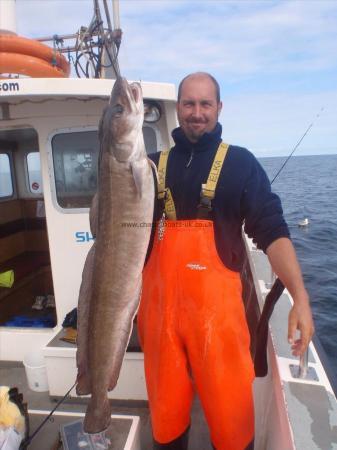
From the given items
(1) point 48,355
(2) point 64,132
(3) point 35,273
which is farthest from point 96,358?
(3) point 35,273

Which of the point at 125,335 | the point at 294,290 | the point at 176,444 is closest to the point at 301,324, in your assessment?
the point at 294,290

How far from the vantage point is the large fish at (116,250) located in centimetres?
211

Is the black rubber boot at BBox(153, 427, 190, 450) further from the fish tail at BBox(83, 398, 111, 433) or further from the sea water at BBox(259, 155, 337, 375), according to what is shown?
the sea water at BBox(259, 155, 337, 375)

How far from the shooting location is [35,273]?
672 centimetres

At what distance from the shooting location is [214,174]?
2.38 metres

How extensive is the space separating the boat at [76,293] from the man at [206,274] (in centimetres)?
35

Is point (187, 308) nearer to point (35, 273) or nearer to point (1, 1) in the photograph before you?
point (1, 1)

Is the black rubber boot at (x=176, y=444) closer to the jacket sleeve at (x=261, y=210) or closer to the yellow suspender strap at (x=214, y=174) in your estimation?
the jacket sleeve at (x=261, y=210)

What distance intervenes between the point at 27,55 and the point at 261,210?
3372 mm

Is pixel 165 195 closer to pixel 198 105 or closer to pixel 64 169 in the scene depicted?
pixel 198 105

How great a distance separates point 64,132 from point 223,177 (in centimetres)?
268

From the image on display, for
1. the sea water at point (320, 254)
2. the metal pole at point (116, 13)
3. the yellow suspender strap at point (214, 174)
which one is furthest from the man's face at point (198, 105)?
the sea water at point (320, 254)

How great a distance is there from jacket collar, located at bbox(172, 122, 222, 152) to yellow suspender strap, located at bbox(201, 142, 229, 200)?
0.08m

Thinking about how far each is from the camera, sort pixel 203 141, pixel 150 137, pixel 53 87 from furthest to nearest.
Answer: pixel 150 137, pixel 53 87, pixel 203 141
